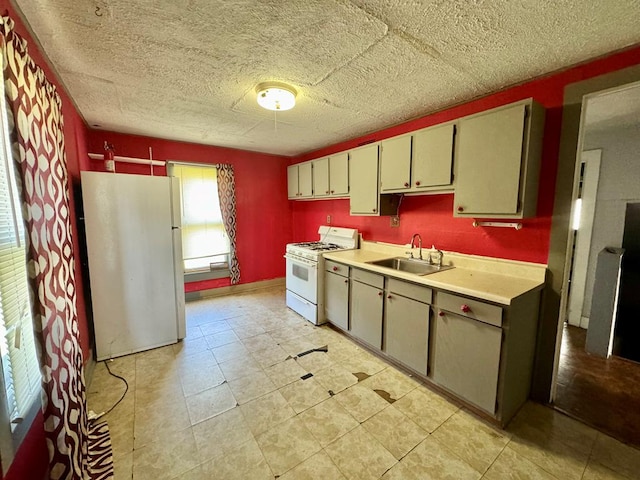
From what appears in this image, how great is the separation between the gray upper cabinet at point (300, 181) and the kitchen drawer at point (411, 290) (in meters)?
2.18

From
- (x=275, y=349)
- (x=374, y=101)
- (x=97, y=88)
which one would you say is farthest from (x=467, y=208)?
Result: (x=97, y=88)

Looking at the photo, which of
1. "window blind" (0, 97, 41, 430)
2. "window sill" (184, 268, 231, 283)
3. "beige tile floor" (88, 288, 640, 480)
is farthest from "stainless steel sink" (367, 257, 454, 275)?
"window sill" (184, 268, 231, 283)

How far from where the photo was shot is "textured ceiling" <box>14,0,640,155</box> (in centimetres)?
128

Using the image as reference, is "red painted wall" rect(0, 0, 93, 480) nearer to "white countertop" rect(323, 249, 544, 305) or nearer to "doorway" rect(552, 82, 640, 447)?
"white countertop" rect(323, 249, 544, 305)

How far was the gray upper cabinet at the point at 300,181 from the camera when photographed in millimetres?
4039

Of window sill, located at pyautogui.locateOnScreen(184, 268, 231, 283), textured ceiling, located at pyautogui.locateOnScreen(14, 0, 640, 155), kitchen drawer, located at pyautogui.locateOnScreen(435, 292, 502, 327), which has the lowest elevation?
Answer: window sill, located at pyautogui.locateOnScreen(184, 268, 231, 283)

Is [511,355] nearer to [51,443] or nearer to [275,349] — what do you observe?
[275,349]

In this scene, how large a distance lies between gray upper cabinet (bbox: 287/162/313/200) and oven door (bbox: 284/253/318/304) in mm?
1097

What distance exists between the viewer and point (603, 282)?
2678 millimetres

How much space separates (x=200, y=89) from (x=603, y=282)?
423 cm

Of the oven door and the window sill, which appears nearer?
the oven door

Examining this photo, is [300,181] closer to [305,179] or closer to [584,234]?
[305,179]

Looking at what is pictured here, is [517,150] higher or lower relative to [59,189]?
higher

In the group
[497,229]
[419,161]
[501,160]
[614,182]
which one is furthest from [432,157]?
[614,182]
